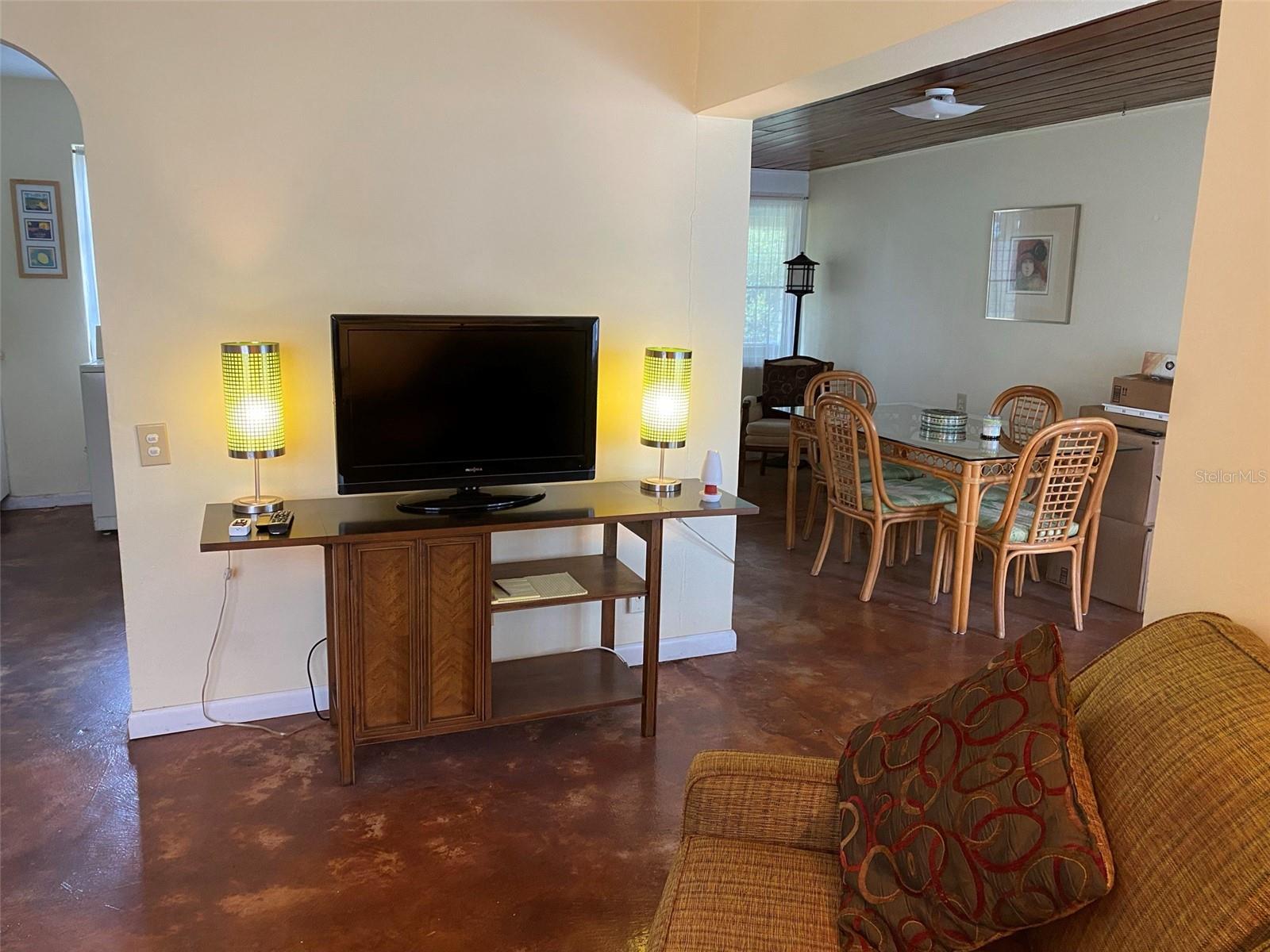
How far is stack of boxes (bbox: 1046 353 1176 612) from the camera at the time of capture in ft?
14.1

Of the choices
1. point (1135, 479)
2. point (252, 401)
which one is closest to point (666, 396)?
point (252, 401)

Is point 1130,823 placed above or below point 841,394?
below

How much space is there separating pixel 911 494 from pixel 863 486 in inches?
9.7

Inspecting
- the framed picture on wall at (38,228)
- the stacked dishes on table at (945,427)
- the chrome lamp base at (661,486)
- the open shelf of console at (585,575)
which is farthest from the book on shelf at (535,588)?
the framed picture on wall at (38,228)

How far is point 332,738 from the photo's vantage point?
9.80ft

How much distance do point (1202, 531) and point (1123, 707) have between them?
465 mm

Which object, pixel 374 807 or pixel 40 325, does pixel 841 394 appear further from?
pixel 40 325

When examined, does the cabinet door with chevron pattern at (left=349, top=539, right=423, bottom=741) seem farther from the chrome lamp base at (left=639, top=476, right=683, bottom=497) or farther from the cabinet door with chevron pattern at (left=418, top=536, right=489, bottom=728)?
the chrome lamp base at (left=639, top=476, right=683, bottom=497)

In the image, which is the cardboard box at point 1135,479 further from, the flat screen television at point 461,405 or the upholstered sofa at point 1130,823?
the upholstered sofa at point 1130,823

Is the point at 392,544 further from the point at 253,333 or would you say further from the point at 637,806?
the point at 637,806

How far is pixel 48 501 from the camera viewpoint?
570 cm

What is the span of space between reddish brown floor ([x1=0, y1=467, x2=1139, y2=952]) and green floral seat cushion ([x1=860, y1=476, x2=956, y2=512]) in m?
0.71

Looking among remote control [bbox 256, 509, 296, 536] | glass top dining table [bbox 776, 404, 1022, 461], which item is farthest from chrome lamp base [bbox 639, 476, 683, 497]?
glass top dining table [bbox 776, 404, 1022, 461]

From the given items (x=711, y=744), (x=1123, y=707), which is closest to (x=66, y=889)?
(x=711, y=744)
